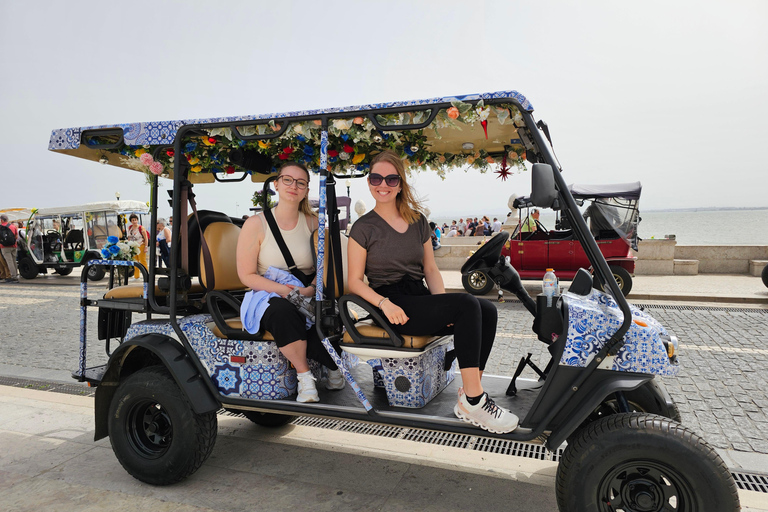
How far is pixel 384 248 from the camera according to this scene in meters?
→ 3.16

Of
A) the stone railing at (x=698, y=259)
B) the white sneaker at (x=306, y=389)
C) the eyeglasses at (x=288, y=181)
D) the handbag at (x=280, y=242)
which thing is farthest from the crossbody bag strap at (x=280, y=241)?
the stone railing at (x=698, y=259)

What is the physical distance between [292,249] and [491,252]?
1.37 m

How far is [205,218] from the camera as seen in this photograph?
391 centimetres

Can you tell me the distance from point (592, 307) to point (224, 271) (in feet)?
8.27

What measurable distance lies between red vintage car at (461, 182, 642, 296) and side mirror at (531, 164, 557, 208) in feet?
28.6

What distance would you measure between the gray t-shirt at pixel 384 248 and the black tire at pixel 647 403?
Answer: 1337 mm

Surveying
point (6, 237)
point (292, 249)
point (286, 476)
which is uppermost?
point (292, 249)

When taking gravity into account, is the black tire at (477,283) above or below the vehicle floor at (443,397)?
below

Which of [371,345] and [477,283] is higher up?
[371,345]

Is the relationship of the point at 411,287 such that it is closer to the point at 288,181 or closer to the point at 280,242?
the point at 280,242

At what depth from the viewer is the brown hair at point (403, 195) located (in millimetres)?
3176

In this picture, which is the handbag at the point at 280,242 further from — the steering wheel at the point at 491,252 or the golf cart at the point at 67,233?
the golf cart at the point at 67,233

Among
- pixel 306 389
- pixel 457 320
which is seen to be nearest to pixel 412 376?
pixel 457 320

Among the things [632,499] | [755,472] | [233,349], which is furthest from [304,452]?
[755,472]
